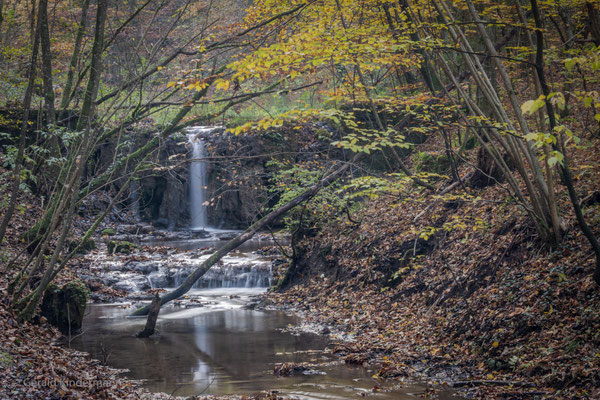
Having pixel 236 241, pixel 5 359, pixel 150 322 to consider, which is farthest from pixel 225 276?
pixel 5 359

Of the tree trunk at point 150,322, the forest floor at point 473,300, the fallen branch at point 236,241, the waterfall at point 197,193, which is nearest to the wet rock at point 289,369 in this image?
the forest floor at point 473,300

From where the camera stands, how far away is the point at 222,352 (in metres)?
8.25

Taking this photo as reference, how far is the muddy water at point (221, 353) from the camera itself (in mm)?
6184

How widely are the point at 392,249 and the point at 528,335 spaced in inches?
178

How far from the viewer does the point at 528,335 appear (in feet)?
19.1

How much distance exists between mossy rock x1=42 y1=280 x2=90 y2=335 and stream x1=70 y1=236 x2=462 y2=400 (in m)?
0.33

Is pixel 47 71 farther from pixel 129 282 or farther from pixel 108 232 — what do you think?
pixel 108 232

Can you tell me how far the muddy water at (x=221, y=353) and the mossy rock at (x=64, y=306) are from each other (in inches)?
16.7

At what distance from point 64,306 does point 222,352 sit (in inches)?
119

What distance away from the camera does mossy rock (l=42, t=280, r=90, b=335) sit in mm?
8727

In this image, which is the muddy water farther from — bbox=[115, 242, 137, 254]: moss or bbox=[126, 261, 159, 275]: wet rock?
bbox=[115, 242, 137, 254]: moss

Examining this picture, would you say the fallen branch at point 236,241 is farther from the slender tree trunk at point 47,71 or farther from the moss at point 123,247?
the moss at point 123,247

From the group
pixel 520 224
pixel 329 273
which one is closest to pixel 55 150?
pixel 329 273

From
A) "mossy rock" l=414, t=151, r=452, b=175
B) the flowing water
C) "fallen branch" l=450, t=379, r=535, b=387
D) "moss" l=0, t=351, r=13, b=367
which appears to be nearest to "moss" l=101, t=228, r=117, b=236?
the flowing water
